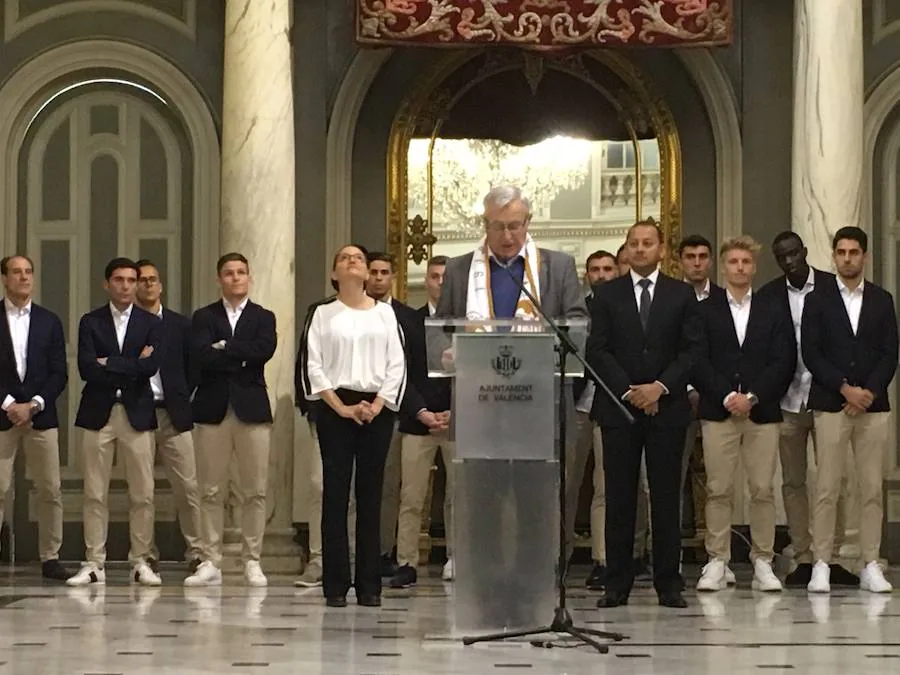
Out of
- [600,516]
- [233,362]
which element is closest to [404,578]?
[600,516]

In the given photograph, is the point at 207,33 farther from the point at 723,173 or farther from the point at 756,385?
the point at 756,385

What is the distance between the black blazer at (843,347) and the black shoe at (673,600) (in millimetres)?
1537

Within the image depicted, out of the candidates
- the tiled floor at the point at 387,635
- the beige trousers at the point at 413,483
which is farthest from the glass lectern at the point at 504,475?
the beige trousers at the point at 413,483

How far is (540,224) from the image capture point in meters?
12.0

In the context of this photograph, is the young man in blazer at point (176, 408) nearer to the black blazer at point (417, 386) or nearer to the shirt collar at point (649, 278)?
the black blazer at point (417, 386)

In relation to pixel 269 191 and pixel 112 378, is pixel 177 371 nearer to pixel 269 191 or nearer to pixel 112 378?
pixel 112 378

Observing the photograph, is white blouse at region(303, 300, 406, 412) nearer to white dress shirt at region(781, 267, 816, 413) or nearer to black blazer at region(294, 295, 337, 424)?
black blazer at region(294, 295, 337, 424)

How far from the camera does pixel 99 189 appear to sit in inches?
465

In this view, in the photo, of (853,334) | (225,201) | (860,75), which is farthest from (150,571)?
(860,75)

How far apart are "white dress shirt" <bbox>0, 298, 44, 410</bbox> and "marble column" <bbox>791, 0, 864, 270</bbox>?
182 inches

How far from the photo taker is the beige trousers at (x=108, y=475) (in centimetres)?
1006

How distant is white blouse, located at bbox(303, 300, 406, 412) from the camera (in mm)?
8531

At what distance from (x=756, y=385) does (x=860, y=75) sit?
2433 millimetres

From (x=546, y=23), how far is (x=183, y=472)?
3.53 m
